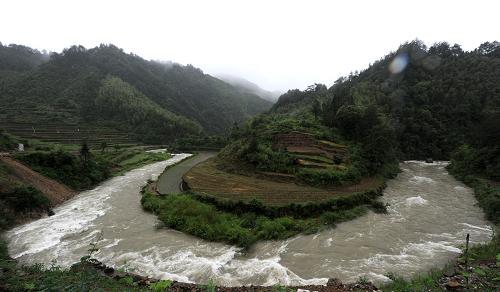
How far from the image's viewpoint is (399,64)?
6819cm

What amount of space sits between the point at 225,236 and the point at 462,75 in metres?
63.6

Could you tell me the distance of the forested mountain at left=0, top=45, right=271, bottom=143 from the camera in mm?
71938

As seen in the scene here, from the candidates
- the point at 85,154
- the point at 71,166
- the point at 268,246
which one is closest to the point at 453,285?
the point at 268,246

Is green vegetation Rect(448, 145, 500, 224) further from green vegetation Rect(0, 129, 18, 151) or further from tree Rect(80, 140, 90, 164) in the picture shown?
green vegetation Rect(0, 129, 18, 151)

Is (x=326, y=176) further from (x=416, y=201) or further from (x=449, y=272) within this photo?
(x=449, y=272)

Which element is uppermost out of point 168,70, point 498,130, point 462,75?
point 168,70

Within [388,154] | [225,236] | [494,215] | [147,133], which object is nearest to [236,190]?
[225,236]

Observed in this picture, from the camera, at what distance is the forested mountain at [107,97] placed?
7194 centimetres

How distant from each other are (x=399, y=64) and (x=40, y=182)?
72.6m

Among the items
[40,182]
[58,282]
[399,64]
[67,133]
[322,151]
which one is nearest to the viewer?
[58,282]

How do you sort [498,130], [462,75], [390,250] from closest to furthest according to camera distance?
[390,250] → [498,130] → [462,75]

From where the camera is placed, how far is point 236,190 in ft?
75.2

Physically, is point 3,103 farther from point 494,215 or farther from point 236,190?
point 494,215

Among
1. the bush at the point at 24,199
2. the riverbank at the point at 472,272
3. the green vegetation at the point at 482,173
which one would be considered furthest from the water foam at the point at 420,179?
the bush at the point at 24,199
